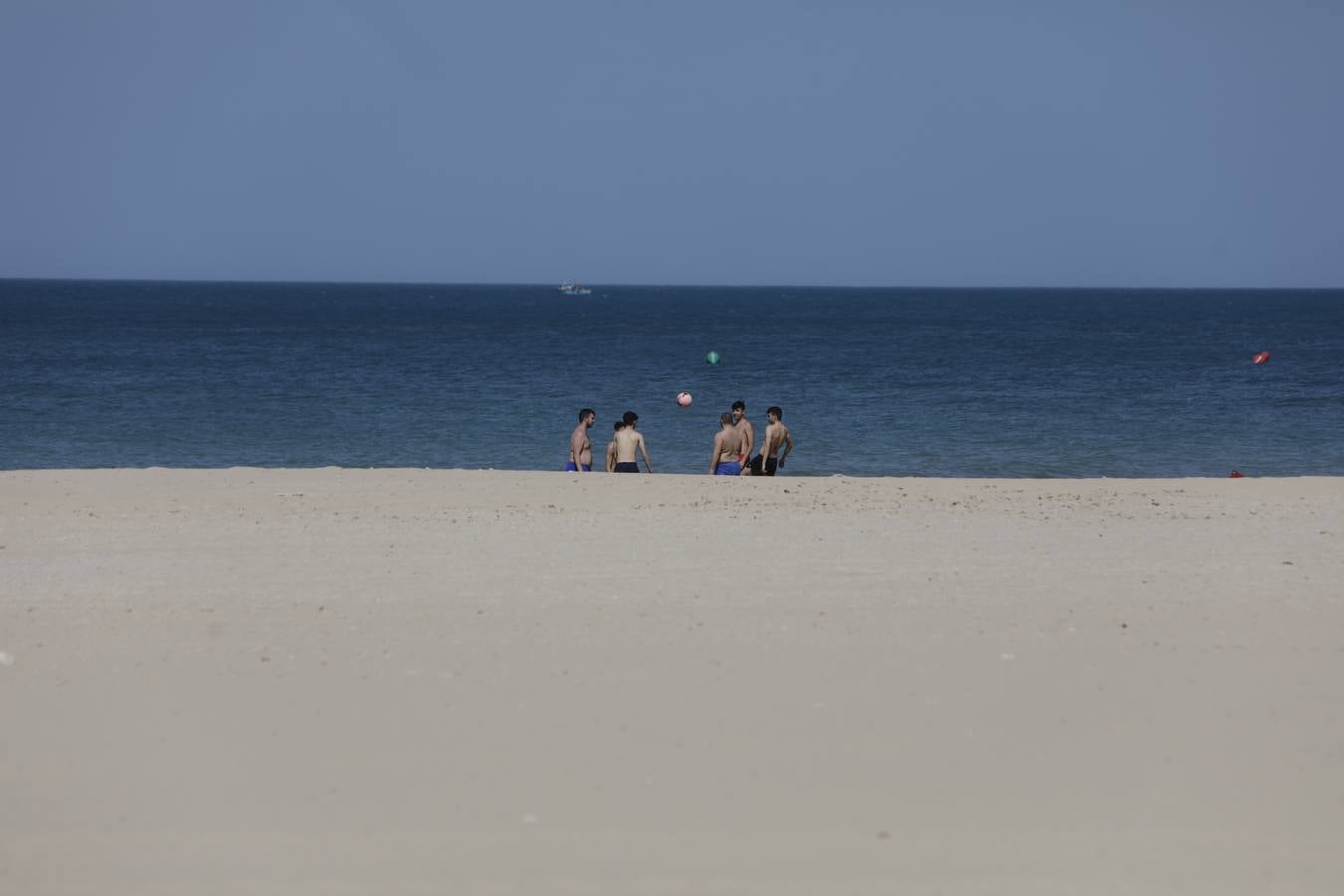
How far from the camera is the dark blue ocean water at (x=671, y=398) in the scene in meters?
26.1

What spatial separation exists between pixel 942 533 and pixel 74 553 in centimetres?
697

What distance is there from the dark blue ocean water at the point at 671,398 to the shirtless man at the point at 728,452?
6046 millimetres

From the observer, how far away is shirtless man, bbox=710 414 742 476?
→ 1723cm

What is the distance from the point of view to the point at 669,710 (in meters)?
6.95

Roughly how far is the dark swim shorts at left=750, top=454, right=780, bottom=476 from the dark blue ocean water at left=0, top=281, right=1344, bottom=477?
5.74 metres

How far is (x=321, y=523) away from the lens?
12211 mm

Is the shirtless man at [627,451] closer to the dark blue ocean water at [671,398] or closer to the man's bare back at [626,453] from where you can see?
the man's bare back at [626,453]

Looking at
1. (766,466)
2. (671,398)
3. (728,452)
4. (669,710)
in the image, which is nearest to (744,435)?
(728,452)

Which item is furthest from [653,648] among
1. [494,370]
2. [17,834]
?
[494,370]

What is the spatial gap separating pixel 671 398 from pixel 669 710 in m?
32.3

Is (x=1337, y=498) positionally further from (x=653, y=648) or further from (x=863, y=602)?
(x=653, y=648)

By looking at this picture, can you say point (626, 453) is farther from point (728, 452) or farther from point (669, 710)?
point (669, 710)

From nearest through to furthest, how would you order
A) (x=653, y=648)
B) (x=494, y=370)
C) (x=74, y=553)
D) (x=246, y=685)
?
(x=246, y=685)
(x=653, y=648)
(x=74, y=553)
(x=494, y=370)

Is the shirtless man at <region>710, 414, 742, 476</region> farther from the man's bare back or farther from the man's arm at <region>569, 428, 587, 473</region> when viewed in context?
the man's arm at <region>569, 428, 587, 473</region>
